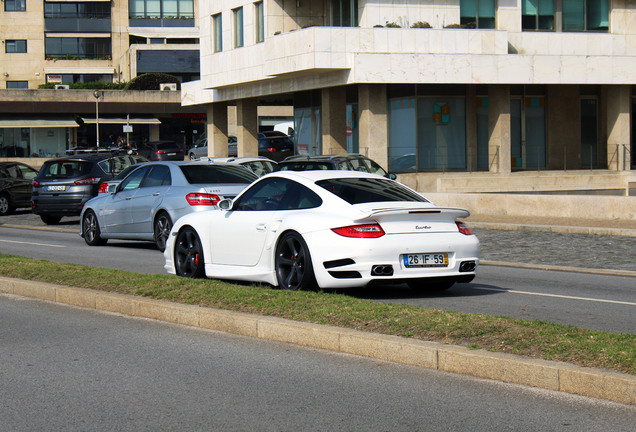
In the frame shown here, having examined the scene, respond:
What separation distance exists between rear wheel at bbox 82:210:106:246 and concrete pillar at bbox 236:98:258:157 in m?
28.1

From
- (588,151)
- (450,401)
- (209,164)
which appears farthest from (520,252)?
(588,151)

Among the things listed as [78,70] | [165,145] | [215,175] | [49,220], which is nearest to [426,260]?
[215,175]

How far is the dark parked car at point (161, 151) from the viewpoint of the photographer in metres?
61.0

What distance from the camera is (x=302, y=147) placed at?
44.1 metres

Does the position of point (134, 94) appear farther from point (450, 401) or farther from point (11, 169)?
point (450, 401)

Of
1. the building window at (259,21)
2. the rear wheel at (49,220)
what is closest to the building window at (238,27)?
the building window at (259,21)

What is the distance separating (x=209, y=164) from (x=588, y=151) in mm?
27500

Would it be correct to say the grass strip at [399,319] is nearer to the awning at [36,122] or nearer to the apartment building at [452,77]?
the apartment building at [452,77]

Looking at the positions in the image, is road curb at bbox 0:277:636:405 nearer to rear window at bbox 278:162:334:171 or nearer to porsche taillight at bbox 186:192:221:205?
porsche taillight at bbox 186:192:221:205

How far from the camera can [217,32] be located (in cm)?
4619

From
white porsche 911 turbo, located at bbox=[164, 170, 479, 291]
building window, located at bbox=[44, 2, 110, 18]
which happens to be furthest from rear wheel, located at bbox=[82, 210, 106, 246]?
building window, located at bbox=[44, 2, 110, 18]

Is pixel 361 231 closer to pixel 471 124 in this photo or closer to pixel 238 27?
pixel 471 124

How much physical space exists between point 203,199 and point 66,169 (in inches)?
395

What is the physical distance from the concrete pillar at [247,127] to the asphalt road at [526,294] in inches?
1215
